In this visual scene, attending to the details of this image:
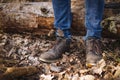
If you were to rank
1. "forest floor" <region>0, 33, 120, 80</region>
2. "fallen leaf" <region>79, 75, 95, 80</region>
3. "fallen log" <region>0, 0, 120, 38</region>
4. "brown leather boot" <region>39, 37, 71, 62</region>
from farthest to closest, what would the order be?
1. "fallen log" <region>0, 0, 120, 38</region>
2. "brown leather boot" <region>39, 37, 71, 62</region>
3. "forest floor" <region>0, 33, 120, 80</region>
4. "fallen leaf" <region>79, 75, 95, 80</region>

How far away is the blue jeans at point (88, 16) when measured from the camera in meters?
3.56

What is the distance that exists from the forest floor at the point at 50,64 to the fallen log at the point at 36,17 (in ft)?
0.43

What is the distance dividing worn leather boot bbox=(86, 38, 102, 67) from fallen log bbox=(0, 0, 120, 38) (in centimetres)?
38

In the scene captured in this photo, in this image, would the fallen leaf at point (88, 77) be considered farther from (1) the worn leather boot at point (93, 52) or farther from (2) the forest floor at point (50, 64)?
(1) the worn leather boot at point (93, 52)

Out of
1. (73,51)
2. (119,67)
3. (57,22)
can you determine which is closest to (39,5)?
(57,22)

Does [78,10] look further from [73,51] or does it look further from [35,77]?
[35,77]

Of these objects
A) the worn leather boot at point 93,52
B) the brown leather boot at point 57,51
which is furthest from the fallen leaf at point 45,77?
the worn leather boot at point 93,52

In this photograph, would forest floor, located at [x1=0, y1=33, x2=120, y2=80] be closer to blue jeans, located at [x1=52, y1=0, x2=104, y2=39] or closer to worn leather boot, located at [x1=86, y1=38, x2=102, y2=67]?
worn leather boot, located at [x1=86, y1=38, x2=102, y2=67]

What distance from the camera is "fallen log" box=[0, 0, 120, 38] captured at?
13.5 feet

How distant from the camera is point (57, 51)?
12.6 ft

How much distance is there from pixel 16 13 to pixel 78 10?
1087 mm

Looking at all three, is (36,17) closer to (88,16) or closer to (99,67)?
(88,16)

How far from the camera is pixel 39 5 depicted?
173 inches

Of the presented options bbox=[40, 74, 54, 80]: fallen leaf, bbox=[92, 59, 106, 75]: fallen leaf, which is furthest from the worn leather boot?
bbox=[40, 74, 54, 80]: fallen leaf
